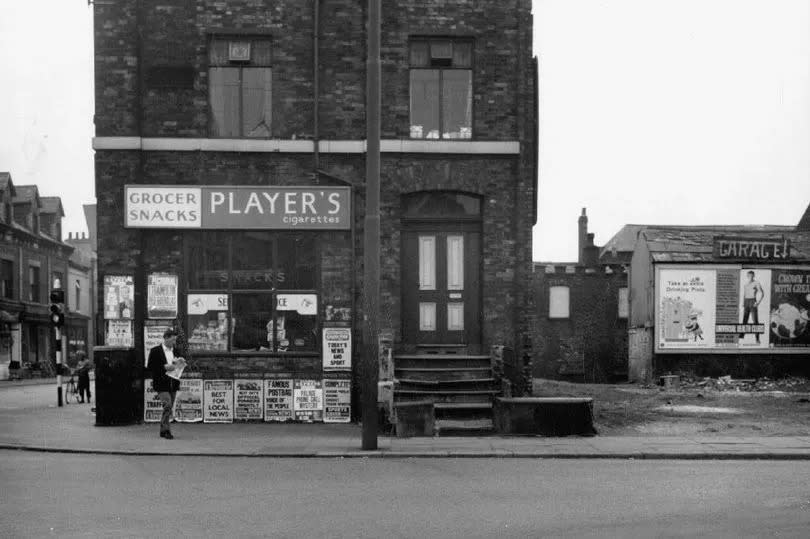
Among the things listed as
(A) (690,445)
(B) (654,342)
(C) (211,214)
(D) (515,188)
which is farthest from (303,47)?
(B) (654,342)

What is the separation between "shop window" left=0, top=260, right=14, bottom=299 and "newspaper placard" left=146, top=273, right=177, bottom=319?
1320 inches

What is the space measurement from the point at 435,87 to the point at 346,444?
744cm

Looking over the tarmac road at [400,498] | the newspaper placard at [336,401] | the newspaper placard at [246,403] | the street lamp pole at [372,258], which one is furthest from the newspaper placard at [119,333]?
the street lamp pole at [372,258]

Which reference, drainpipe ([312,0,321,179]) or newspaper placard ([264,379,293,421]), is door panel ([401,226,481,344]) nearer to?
drainpipe ([312,0,321,179])

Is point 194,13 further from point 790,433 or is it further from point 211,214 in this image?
point 790,433

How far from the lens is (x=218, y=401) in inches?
680

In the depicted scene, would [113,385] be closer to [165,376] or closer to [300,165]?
[165,376]

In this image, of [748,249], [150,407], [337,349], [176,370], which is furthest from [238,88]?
[748,249]

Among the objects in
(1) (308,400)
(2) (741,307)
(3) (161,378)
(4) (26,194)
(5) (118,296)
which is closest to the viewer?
(3) (161,378)

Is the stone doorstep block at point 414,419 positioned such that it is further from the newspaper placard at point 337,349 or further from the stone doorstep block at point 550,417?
the newspaper placard at point 337,349

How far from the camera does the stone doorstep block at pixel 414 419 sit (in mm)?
14906

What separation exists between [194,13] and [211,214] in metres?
3.88

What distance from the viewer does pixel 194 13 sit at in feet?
57.5

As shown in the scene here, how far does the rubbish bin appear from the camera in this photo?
16.5 m
